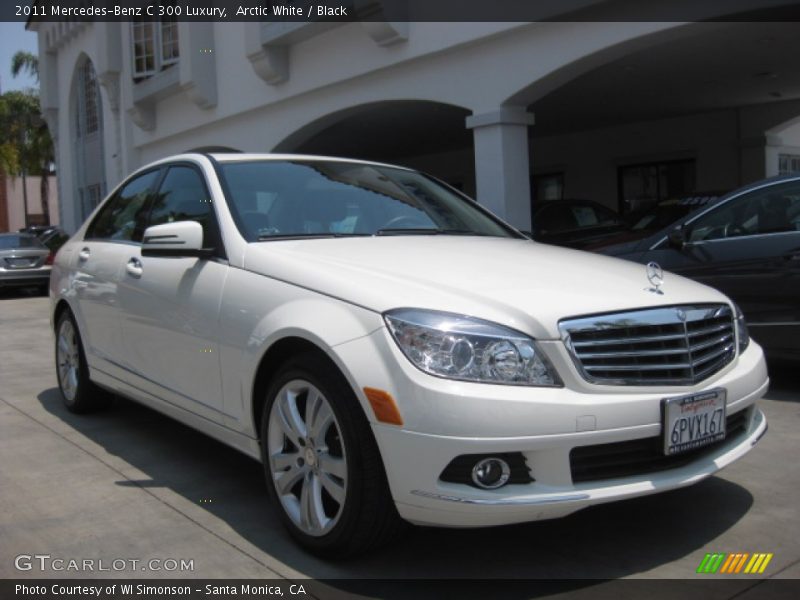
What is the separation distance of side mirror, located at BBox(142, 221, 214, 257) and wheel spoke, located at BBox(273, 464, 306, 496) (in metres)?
1.12

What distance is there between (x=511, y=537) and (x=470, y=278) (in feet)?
3.60

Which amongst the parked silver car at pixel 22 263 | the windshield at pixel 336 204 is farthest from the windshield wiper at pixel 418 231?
the parked silver car at pixel 22 263

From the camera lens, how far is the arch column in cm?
1095

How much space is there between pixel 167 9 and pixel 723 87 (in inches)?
461

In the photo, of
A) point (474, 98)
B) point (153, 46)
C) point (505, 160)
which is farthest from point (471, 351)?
point (153, 46)

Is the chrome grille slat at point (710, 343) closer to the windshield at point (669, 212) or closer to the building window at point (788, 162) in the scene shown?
the windshield at point (669, 212)

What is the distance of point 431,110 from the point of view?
1507cm

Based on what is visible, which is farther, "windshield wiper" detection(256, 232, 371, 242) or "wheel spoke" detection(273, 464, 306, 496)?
"windshield wiper" detection(256, 232, 371, 242)

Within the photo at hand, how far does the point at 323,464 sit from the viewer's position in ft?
10.4

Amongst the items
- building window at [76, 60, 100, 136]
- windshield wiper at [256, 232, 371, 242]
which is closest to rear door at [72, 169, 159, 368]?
windshield wiper at [256, 232, 371, 242]

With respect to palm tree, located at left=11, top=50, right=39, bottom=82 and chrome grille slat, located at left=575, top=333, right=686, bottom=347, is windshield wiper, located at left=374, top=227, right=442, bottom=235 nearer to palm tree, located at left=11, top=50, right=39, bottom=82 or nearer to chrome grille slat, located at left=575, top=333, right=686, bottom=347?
chrome grille slat, located at left=575, top=333, right=686, bottom=347

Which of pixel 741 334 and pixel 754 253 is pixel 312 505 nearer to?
pixel 741 334

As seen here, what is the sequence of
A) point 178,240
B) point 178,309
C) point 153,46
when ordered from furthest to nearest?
1. point 153,46
2. point 178,309
3. point 178,240

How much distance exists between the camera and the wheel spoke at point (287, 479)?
10.9 feet
